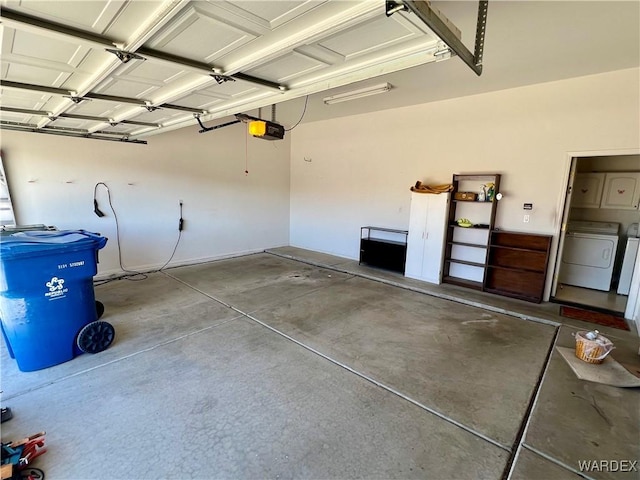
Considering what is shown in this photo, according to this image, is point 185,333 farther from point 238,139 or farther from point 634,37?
point 634,37

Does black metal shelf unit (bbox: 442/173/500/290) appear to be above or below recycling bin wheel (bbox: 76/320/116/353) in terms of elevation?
above

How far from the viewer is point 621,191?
16.2 ft

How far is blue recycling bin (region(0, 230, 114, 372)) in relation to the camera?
7.91 ft

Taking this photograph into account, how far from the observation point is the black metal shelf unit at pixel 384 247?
5707mm

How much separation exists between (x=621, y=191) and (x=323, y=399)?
601cm

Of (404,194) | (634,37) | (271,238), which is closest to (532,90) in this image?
(634,37)

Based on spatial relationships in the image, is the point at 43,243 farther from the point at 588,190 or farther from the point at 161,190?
the point at 588,190

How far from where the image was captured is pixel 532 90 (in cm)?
421

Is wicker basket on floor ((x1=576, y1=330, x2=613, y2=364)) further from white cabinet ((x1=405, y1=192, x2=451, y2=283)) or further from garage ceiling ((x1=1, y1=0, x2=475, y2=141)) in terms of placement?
garage ceiling ((x1=1, y1=0, x2=475, y2=141))

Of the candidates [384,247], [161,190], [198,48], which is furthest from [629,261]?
[161,190]

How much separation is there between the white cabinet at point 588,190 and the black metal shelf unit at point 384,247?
3027 millimetres

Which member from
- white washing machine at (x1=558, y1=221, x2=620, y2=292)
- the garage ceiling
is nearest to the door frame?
white washing machine at (x1=558, y1=221, x2=620, y2=292)

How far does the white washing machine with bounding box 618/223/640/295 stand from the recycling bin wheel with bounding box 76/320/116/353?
688 cm

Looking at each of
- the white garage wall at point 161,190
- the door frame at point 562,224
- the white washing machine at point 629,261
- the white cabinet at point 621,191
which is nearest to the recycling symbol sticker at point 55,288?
the white garage wall at point 161,190
